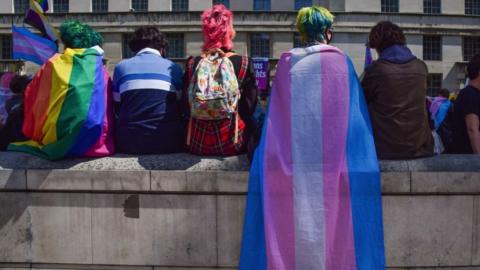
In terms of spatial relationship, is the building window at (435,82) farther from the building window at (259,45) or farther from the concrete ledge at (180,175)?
the concrete ledge at (180,175)

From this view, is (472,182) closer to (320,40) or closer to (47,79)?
(320,40)

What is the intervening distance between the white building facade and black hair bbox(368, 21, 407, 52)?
3684cm

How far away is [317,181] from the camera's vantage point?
426cm

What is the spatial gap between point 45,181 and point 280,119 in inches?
91.7

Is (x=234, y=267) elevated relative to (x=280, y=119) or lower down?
lower down

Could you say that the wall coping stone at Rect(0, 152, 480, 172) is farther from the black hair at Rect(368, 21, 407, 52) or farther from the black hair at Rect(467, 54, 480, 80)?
the black hair at Rect(467, 54, 480, 80)

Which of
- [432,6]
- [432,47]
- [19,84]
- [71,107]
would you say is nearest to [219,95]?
[71,107]

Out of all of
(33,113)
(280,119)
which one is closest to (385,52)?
(280,119)

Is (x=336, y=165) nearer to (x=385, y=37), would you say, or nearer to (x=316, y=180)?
(x=316, y=180)

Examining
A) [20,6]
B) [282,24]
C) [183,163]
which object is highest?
[20,6]

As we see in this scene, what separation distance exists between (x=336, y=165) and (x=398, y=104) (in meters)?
0.90

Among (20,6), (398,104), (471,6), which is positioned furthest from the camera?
(20,6)

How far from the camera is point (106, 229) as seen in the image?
4770 mm

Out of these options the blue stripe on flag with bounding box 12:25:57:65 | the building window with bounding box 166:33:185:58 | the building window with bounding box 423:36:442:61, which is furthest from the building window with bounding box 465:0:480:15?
the blue stripe on flag with bounding box 12:25:57:65
